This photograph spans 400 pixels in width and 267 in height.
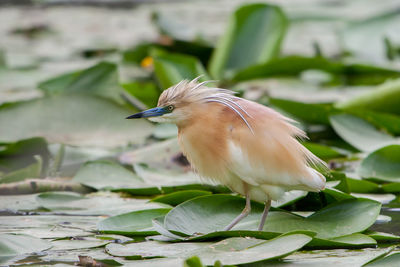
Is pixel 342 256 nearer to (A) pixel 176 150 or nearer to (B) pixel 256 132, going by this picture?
(B) pixel 256 132

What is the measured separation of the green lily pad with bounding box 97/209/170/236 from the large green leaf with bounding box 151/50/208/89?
1723 millimetres

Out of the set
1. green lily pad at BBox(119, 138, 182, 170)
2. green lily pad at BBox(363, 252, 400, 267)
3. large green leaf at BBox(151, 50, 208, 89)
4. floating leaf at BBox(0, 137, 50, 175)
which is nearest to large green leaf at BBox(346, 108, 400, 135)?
green lily pad at BBox(119, 138, 182, 170)

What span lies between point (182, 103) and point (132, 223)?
0.52 meters

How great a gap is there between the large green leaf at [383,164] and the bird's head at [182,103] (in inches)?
38.5

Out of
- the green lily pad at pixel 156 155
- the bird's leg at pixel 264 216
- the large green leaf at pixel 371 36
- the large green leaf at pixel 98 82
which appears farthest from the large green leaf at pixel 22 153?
the large green leaf at pixel 371 36

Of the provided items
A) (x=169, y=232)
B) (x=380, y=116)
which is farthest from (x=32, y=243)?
(x=380, y=116)

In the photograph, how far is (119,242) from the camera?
274cm

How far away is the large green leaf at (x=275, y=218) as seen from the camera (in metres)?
2.78

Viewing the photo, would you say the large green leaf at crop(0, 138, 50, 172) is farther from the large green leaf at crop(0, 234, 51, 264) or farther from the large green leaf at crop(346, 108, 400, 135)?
the large green leaf at crop(346, 108, 400, 135)

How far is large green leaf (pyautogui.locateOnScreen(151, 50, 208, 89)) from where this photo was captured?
15.2 feet

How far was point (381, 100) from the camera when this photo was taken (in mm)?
4461

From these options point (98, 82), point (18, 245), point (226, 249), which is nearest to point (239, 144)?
point (226, 249)

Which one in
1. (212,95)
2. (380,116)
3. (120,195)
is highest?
(212,95)

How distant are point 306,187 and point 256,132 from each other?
276 mm
